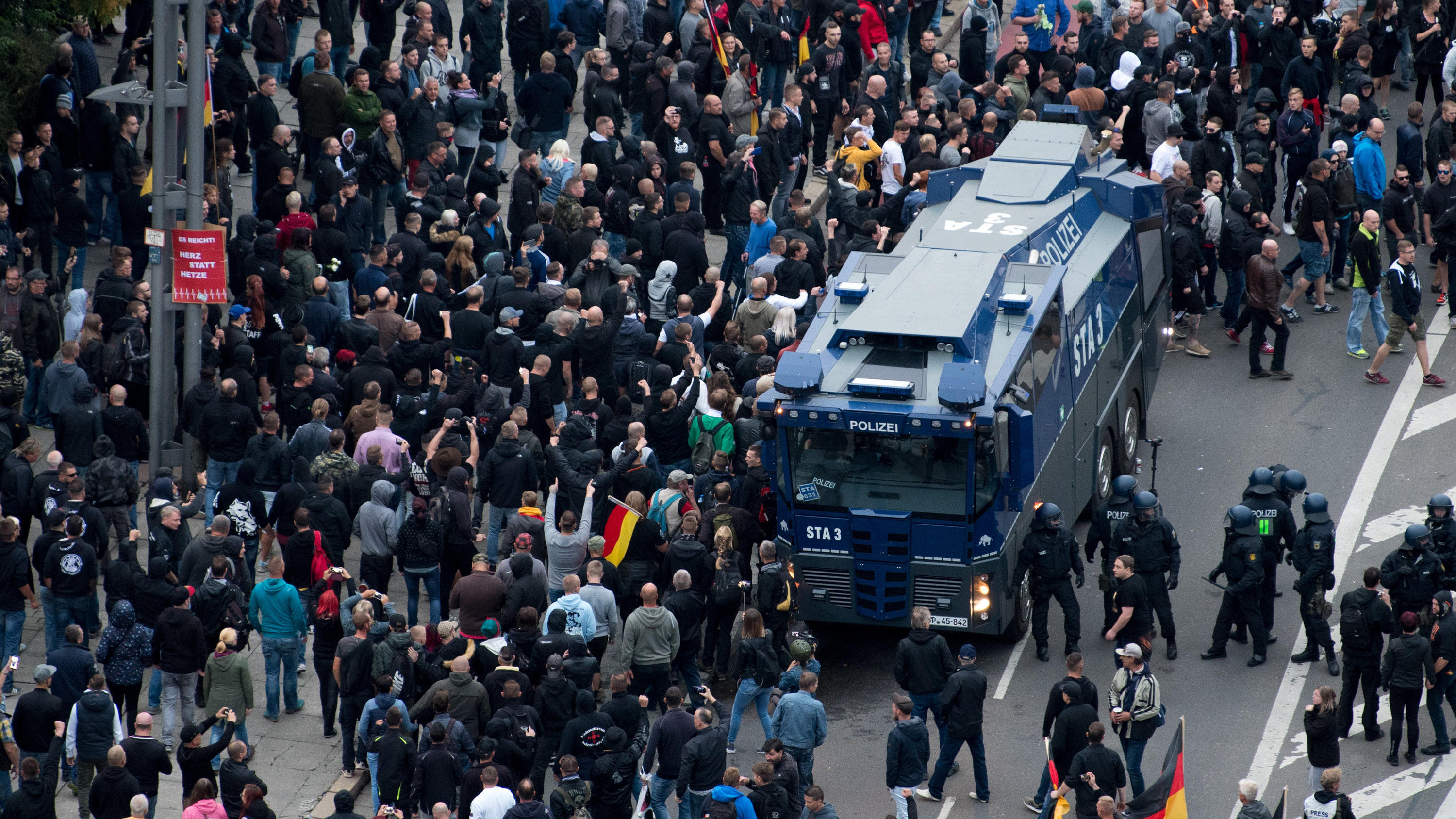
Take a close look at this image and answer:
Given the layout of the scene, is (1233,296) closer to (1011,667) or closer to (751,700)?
(1011,667)

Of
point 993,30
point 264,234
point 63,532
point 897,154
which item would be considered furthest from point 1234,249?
point 63,532

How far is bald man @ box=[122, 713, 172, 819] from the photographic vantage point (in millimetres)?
16812

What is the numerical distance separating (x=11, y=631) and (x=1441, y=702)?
12.8 metres

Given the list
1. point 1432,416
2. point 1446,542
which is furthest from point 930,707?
point 1432,416

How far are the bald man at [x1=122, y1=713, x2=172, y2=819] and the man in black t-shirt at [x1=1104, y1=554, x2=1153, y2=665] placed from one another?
8.31 metres

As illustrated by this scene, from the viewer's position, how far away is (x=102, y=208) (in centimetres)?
2645

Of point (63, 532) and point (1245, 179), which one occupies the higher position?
point (1245, 179)

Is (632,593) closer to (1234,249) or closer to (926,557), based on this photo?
(926,557)

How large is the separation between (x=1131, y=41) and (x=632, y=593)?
13550 millimetres

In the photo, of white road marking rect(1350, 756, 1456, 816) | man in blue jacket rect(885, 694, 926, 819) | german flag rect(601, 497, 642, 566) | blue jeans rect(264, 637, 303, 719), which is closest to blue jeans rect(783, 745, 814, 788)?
man in blue jacket rect(885, 694, 926, 819)

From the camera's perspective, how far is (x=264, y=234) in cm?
2336

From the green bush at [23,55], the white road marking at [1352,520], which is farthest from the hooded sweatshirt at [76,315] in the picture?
the white road marking at [1352,520]

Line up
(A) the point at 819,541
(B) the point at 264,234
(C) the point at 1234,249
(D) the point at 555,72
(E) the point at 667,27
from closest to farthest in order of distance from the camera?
(A) the point at 819,541
(B) the point at 264,234
(C) the point at 1234,249
(D) the point at 555,72
(E) the point at 667,27

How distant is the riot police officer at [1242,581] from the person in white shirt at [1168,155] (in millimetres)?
7816
